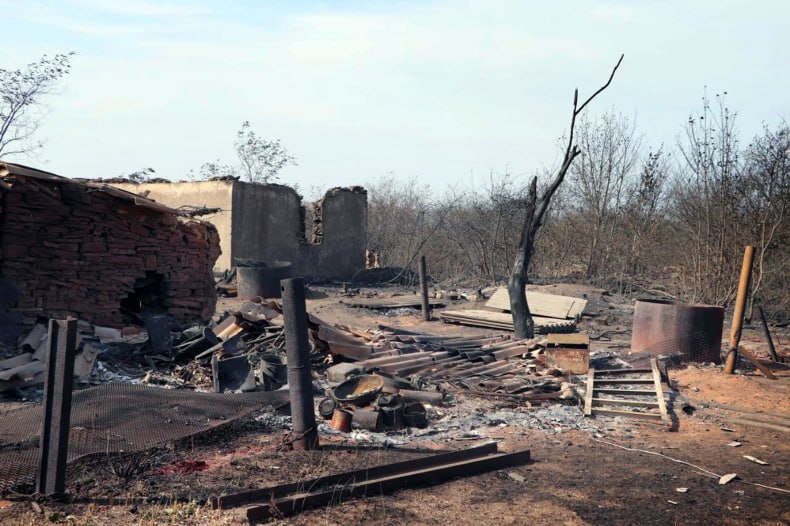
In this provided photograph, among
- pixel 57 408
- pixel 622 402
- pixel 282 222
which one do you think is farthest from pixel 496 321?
pixel 57 408

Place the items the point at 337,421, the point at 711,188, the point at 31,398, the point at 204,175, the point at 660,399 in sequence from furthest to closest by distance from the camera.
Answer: the point at 204,175 → the point at 711,188 → the point at 660,399 → the point at 31,398 → the point at 337,421

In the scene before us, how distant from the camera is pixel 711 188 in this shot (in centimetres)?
1556

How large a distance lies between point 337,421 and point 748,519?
3.34 metres

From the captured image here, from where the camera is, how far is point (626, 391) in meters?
8.21

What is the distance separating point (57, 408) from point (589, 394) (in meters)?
5.51

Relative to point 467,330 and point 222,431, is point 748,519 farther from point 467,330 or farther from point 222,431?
point 467,330

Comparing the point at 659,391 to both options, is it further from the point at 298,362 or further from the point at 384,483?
the point at 298,362

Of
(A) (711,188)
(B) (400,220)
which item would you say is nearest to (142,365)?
(A) (711,188)

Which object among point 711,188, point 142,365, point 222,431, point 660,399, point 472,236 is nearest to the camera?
point 222,431

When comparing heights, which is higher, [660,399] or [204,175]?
[204,175]

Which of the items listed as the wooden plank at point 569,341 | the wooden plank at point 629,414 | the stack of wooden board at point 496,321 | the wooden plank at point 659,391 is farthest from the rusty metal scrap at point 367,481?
the stack of wooden board at point 496,321

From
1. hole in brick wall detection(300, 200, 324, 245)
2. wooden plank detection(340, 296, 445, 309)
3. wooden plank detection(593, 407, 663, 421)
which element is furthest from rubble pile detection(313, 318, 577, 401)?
hole in brick wall detection(300, 200, 324, 245)

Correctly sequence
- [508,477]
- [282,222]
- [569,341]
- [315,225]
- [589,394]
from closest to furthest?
[508,477]
[589,394]
[569,341]
[282,222]
[315,225]

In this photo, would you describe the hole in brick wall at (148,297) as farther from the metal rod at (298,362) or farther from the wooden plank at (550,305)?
the wooden plank at (550,305)
